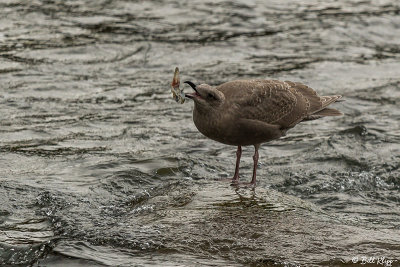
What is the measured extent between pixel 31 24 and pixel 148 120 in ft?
14.1

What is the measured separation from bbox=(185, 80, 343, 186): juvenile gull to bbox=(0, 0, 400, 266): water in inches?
21.3

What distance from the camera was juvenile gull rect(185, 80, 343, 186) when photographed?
302 inches

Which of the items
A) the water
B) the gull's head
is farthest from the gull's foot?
the gull's head

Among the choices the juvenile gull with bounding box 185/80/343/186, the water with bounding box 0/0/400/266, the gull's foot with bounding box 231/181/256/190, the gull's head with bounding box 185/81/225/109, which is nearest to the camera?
the water with bounding box 0/0/400/266

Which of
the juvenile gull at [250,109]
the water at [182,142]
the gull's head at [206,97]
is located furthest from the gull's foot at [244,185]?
the gull's head at [206,97]

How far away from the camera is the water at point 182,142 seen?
645 cm

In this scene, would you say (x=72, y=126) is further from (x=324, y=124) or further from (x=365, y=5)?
(x=365, y=5)

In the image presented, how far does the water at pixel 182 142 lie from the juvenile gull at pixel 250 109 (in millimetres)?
540

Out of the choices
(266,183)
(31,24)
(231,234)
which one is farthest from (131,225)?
(31,24)

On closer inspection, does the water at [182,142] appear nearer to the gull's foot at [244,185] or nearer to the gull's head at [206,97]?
the gull's foot at [244,185]

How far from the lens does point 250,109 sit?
800 centimetres

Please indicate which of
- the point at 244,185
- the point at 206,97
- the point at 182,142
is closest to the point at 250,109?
the point at 206,97

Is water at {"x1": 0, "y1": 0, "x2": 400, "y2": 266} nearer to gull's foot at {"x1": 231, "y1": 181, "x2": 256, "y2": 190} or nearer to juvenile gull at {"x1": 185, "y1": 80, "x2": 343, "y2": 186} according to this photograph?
gull's foot at {"x1": 231, "y1": 181, "x2": 256, "y2": 190}

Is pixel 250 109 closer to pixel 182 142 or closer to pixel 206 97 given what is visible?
pixel 206 97
